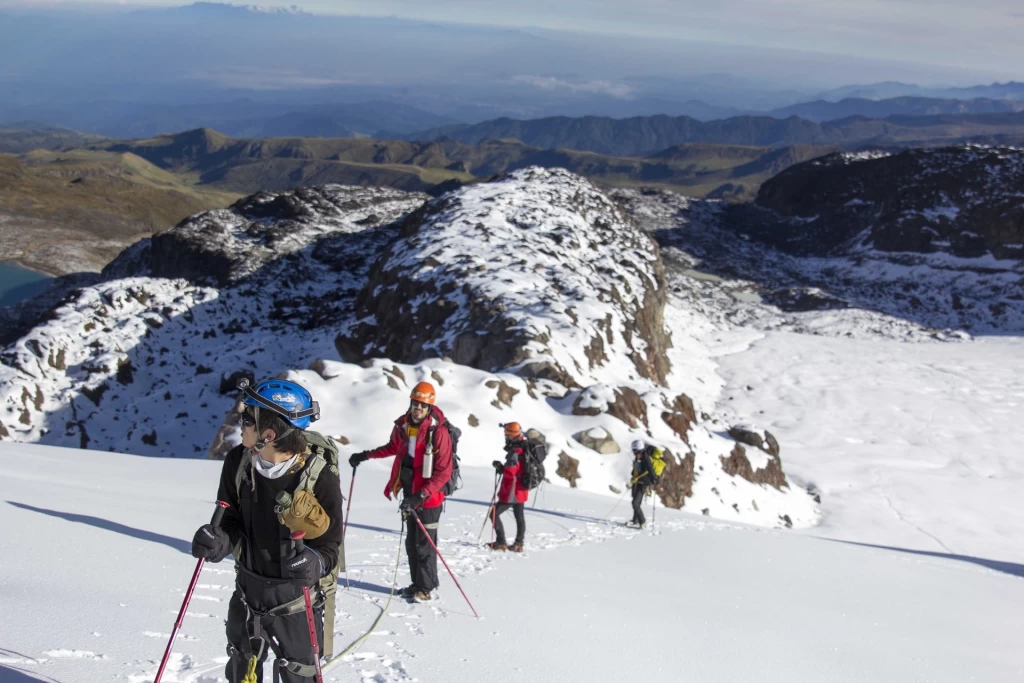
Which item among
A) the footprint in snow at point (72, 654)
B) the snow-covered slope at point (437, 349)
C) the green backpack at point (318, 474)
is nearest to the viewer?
the green backpack at point (318, 474)

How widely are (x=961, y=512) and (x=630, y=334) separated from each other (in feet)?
44.9

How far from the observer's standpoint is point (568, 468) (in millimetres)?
17656

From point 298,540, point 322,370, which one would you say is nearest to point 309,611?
point 298,540

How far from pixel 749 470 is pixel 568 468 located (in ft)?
26.0

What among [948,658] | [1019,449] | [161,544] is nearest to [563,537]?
[948,658]

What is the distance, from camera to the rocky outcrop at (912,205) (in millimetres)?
72438

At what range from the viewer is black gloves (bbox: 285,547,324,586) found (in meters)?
3.91

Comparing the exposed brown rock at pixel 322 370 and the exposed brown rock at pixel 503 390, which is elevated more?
the exposed brown rock at pixel 322 370

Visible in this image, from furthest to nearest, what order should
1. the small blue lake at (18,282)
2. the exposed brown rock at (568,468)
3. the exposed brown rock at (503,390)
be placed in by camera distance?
1. the small blue lake at (18,282)
2. the exposed brown rock at (503,390)
3. the exposed brown rock at (568,468)

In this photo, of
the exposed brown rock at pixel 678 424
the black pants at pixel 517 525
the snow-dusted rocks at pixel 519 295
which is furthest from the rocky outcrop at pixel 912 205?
the black pants at pixel 517 525

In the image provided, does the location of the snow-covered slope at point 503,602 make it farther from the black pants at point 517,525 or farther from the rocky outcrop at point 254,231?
the rocky outcrop at point 254,231

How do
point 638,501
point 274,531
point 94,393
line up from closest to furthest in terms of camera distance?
point 274,531 → point 638,501 → point 94,393

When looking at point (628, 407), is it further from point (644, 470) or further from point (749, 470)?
point (644, 470)

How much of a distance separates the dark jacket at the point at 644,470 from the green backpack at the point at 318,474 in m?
10.2
